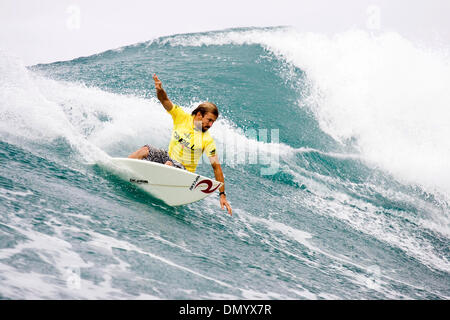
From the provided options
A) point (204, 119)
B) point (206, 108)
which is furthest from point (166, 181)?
point (206, 108)

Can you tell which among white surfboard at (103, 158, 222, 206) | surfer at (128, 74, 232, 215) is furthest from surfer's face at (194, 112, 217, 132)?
white surfboard at (103, 158, 222, 206)

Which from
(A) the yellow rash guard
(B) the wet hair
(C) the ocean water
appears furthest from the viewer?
(A) the yellow rash guard

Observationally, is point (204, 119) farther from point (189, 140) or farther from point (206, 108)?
point (189, 140)

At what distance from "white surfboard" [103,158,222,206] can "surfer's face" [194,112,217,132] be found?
1.99 ft

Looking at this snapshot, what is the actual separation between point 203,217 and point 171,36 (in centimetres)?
1479

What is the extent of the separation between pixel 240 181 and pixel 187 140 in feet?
10.6

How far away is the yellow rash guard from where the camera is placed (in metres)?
5.12

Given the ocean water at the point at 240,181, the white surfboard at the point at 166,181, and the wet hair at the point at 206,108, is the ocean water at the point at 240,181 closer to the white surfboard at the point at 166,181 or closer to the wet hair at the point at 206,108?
the white surfboard at the point at 166,181

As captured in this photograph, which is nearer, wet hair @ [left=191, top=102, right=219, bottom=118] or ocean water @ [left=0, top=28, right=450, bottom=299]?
ocean water @ [left=0, top=28, right=450, bottom=299]

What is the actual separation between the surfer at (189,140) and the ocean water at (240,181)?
63cm

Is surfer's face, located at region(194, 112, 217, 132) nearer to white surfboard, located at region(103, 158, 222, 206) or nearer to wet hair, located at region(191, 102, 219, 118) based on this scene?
wet hair, located at region(191, 102, 219, 118)

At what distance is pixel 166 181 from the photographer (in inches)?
211
